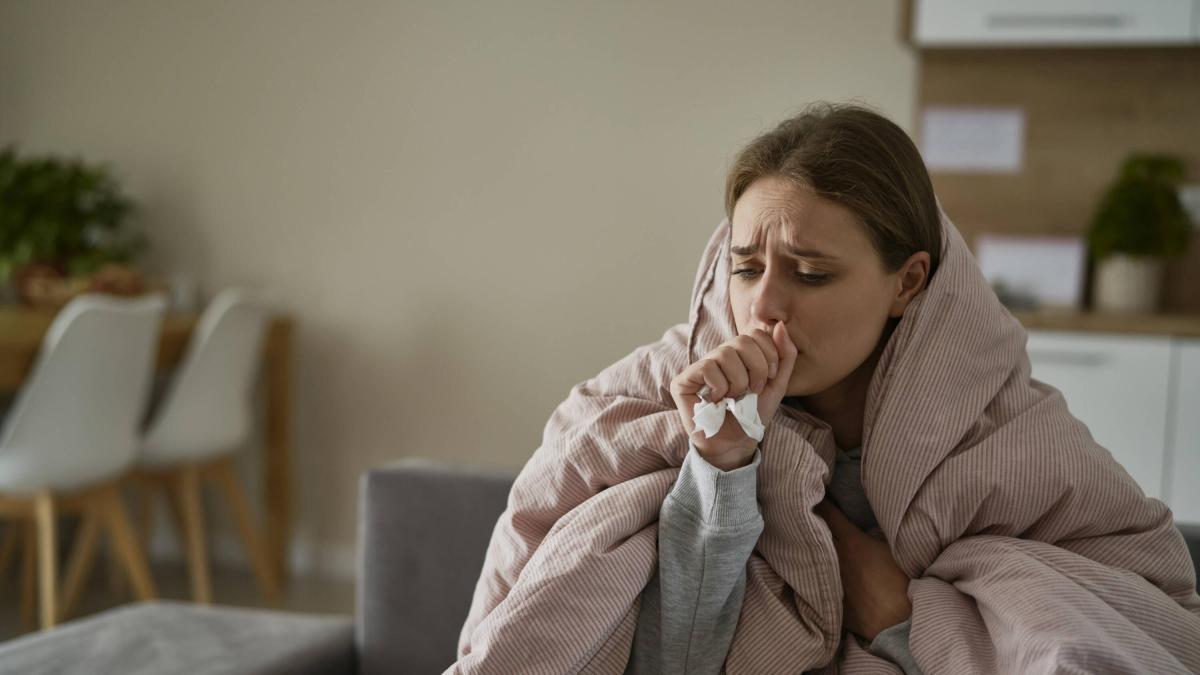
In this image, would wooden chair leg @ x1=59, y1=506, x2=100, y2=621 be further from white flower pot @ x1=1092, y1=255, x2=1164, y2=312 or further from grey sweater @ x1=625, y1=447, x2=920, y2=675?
white flower pot @ x1=1092, y1=255, x2=1164, y2=312

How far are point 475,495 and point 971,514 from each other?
0.67 m

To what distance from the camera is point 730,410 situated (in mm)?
1115

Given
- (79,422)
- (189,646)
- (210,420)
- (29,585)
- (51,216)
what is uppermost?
(51,216)

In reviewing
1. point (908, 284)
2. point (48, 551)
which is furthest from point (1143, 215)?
point (48, 551)

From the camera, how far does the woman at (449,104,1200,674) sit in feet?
3.71

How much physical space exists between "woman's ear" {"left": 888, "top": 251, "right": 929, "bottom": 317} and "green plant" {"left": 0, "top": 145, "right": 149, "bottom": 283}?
313 cm

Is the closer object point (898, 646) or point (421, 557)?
point (898, 646)

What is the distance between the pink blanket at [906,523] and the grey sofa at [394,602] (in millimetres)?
278

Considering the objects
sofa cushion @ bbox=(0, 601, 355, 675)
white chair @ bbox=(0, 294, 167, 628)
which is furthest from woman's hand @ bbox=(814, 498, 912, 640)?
white chair @ bbox=(0, 294, 167, 628)

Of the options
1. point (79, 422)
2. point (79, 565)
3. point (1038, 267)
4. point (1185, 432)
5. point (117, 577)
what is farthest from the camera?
point (117, 577)

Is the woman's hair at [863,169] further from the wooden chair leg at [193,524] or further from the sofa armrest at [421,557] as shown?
the wooden chair leg at [193,524]

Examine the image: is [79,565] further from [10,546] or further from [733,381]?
[733,381]

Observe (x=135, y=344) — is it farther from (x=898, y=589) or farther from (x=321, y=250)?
(x=898, y=589)

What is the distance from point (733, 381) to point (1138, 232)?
2366mm
